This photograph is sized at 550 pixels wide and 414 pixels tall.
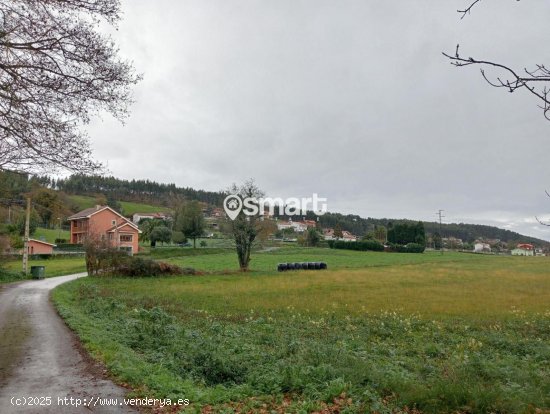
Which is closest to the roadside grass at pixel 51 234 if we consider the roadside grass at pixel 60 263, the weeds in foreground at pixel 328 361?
the roadside grass at pixel 60 263

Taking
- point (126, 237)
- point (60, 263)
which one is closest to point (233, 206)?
point (60, 263)

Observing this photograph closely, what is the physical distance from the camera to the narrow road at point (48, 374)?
599cm

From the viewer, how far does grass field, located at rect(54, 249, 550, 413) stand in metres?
6.48

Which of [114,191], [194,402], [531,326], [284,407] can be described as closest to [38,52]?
[194,402]

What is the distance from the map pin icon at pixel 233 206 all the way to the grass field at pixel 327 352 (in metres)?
29.0

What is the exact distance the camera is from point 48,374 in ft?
24.8

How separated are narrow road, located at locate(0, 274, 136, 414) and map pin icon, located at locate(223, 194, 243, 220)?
1494 inches

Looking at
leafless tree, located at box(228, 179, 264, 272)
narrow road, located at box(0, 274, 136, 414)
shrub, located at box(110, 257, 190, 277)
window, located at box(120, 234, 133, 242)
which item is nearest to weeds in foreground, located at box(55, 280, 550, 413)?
narrow road, located at box(0, 274, 136, 414)

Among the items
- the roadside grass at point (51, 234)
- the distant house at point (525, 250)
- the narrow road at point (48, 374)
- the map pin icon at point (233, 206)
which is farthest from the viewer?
the distant house at point (525, 250)

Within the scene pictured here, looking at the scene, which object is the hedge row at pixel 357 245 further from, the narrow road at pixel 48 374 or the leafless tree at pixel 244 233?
the narrow road at pixel 48 374

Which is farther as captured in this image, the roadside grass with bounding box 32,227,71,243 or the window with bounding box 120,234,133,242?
the roadside grass with bounding box 32,227,71,243

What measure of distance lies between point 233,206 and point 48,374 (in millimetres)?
44134

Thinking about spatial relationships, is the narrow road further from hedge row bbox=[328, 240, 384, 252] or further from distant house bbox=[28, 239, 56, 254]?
hedge row bbox=[328, 240, 384, 252]

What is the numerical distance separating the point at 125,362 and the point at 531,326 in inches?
571
